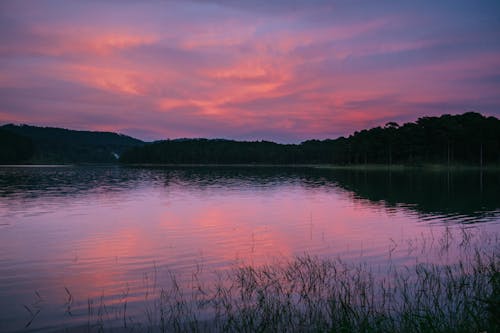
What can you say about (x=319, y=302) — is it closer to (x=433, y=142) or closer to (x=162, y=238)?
(x=162, y=238)

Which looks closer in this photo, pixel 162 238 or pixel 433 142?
pixel 162 238

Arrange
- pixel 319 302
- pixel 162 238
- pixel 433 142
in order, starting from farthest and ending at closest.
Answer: pixel 433 142, pixel 162 238, pixel 319 302

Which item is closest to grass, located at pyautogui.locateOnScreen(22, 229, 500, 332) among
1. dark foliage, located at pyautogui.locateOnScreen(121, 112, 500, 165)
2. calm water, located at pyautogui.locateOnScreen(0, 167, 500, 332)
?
calm water, located at pyautogui.locateOnScreen(0, 167, 500, 332)

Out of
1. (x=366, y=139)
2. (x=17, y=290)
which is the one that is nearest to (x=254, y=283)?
(x=17, y=290)

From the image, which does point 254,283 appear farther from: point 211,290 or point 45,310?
point 45,310

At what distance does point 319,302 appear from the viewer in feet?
36.5

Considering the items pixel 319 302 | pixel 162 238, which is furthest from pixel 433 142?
pixel 319 302

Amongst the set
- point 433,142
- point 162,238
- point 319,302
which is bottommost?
point 162,238

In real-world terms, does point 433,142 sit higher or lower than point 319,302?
higher

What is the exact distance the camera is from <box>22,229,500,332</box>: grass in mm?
8977

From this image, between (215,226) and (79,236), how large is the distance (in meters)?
7.75

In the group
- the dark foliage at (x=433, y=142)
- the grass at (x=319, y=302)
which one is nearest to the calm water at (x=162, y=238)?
the grass at (x=319, y=302)

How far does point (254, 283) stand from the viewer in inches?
506

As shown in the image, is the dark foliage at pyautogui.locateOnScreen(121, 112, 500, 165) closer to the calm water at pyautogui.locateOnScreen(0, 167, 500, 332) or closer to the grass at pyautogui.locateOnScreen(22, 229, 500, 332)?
the calm water at pyautogui.locateOnScreen(0, 167, 500, 332)
